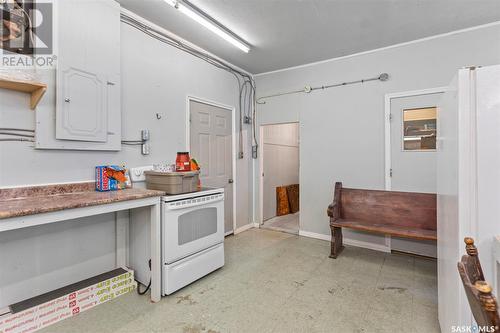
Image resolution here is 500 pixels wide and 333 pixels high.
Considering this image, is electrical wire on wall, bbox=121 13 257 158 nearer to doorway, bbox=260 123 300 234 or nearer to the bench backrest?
doorway, bbox=260 123 300 234

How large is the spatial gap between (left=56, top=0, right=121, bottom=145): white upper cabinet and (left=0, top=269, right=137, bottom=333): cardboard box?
1.26 meters

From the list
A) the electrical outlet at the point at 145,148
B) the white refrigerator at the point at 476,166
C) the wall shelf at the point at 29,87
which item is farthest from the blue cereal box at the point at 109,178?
the white refrigerator at the point at 476,166

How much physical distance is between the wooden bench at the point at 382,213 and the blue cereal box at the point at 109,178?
246cm

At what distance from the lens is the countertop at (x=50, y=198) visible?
1430mm

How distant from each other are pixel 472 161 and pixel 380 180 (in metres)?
2.22

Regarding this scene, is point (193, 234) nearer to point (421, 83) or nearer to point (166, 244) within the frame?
point (166, 244)

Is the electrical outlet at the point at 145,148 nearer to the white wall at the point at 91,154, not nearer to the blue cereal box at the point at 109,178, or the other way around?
the white wall at the point at 91,154

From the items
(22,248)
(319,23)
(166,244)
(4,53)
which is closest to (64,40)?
(4,53)

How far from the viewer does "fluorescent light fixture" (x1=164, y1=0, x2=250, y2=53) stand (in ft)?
7.39

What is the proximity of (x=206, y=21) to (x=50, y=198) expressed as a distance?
2169 mm

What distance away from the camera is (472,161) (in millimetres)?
1227

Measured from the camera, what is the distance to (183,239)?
2266 mm

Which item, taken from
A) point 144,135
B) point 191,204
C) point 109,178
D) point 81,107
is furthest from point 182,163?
point 81,107

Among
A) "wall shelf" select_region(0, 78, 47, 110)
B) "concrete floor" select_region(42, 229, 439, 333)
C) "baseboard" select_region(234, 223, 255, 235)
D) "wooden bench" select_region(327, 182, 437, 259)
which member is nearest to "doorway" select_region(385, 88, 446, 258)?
"wooden bench" select_region(327, 182, 437, 259)
